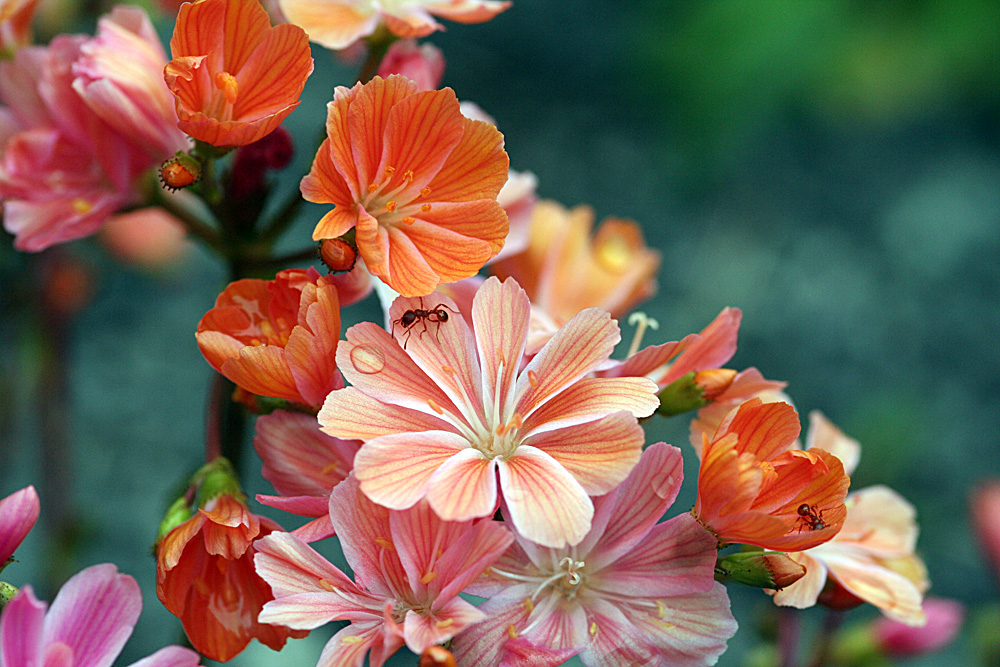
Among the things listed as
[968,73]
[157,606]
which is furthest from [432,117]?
[968,73]

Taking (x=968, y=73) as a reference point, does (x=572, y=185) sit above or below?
below

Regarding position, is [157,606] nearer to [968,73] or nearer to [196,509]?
[196,509]

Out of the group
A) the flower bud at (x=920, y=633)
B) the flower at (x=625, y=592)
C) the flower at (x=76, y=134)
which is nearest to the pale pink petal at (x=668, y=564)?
the flower at (x=625, y=592)

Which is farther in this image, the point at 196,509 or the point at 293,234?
the point at 293,234

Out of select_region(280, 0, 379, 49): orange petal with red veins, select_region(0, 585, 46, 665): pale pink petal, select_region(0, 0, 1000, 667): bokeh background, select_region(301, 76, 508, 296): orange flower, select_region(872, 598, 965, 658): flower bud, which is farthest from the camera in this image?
select_region(0, 0, 1000, 667): bokeh background

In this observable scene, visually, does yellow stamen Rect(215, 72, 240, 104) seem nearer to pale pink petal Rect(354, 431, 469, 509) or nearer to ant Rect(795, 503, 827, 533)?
pale pink petal Rect(354, 431, 469, 509)

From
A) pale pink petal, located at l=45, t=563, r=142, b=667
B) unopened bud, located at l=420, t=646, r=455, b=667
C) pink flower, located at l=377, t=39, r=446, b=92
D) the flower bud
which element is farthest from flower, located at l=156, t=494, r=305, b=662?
the flower bud
